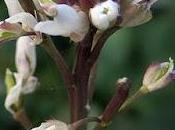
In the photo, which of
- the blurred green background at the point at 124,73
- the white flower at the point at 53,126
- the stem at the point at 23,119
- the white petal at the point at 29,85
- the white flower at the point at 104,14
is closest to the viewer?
the white flower at the point at 104,14

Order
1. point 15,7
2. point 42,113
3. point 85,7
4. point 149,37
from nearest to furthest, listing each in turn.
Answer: point 85,7 < point 15,7 < point 149,37 < point 42,113

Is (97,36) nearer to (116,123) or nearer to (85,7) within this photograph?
(85,7)

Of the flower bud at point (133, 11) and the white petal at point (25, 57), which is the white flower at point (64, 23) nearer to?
the flower bud at point (133, 11)

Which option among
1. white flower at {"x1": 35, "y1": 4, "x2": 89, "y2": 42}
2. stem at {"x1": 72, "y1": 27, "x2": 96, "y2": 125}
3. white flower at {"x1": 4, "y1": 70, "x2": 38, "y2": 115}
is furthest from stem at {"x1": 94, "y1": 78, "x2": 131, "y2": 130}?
white flower at {"x1": 4, "y1": 70, "x2": 38, "y2": 115}

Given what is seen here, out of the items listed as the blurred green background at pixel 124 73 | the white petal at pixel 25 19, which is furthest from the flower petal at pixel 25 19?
the blurred green background at pixel 124 73

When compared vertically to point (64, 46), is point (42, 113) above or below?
below

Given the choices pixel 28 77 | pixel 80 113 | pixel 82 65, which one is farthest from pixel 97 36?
pixel 28 77
